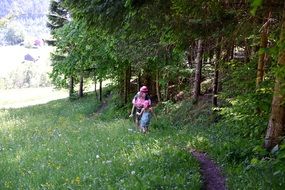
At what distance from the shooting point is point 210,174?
379 inches

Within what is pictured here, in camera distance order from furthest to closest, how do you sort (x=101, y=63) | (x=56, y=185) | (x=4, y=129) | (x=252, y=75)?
(x=101, y=63) < (x=4, y=129) < (x=252, y=75) < (x=56, y=185)

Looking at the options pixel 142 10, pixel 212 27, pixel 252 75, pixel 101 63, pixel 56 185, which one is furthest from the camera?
pixel 101 63

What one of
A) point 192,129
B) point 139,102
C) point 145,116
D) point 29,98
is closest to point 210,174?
point 145,116

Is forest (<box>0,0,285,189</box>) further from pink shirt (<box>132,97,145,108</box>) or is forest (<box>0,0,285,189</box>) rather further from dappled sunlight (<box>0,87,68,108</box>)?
dappled sunlight (<box>0,87,68,108</box>)

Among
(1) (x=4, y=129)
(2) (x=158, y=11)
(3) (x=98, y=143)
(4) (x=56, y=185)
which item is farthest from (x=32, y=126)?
(2) (x=158, y=11)

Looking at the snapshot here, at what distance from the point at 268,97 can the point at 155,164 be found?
3084 mm

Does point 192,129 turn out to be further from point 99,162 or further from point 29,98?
point 29,98

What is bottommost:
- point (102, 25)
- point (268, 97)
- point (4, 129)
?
point (4, 129)

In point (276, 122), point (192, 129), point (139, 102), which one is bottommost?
point (192, 129)

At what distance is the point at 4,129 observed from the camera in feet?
70.4

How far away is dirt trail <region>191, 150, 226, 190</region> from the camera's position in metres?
8.77

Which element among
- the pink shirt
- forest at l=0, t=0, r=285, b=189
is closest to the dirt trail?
forest at l=0, t=0, r=285, b=189

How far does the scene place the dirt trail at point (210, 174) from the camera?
28.8 ft

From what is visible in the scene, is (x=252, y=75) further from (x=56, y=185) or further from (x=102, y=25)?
(x=56, y=185)
